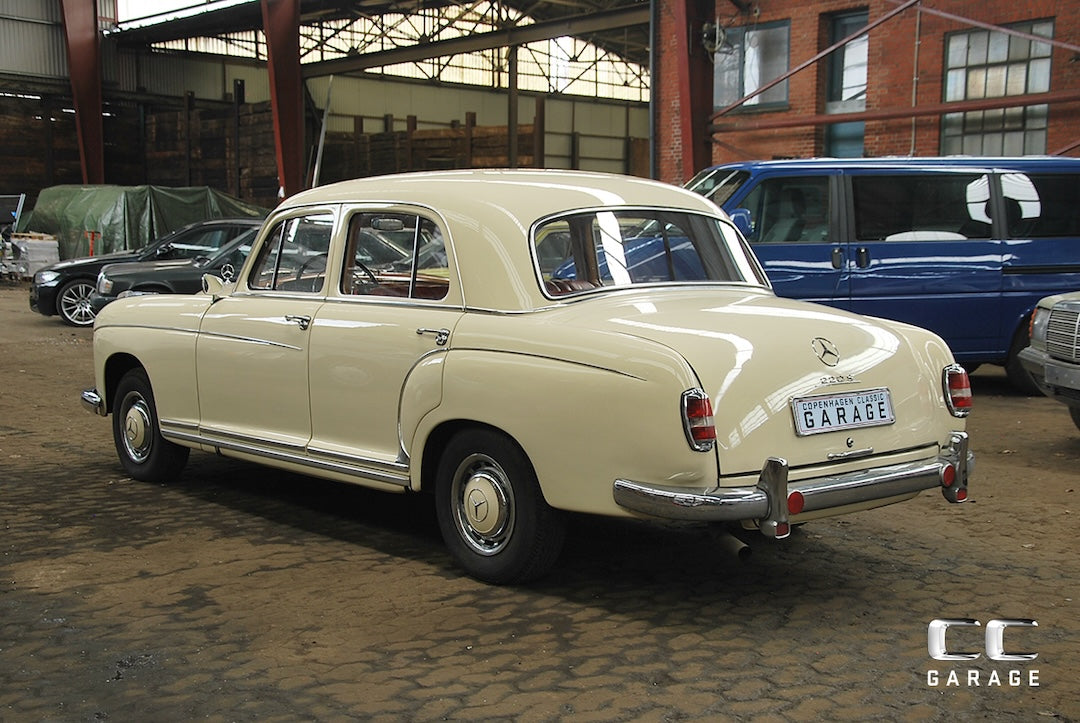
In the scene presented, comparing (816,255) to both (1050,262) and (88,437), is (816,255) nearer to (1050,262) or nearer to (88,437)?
(1050,262)

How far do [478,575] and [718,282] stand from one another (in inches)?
68.0

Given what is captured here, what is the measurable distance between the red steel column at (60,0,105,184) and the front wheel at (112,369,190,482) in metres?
27.8

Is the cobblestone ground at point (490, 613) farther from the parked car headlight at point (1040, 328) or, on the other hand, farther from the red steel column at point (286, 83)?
the red steel column at point (286, 83)

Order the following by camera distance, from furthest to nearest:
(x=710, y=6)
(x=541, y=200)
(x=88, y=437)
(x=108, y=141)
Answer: (x=108, y=141), (x=710, y=6), (x=88, y=437), (x=541, y=200)

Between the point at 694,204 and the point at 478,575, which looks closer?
the point at 478,575

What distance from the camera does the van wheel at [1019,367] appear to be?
10.4m

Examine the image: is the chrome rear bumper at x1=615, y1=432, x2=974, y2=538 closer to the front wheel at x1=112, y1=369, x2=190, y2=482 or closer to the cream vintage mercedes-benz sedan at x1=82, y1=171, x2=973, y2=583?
the cream vintage mercedes-benz sedan at x1=82, y1=171, x2=973, y2=583

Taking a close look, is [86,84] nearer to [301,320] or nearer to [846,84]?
[846,84]

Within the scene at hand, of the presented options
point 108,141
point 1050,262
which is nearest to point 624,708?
point 1050,262

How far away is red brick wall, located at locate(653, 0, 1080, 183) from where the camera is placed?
1761 centimetres

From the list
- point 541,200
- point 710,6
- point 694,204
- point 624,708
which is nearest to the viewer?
point 624,708

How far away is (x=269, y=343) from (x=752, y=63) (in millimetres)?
16822

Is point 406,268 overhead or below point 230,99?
below

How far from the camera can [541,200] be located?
513 cm
